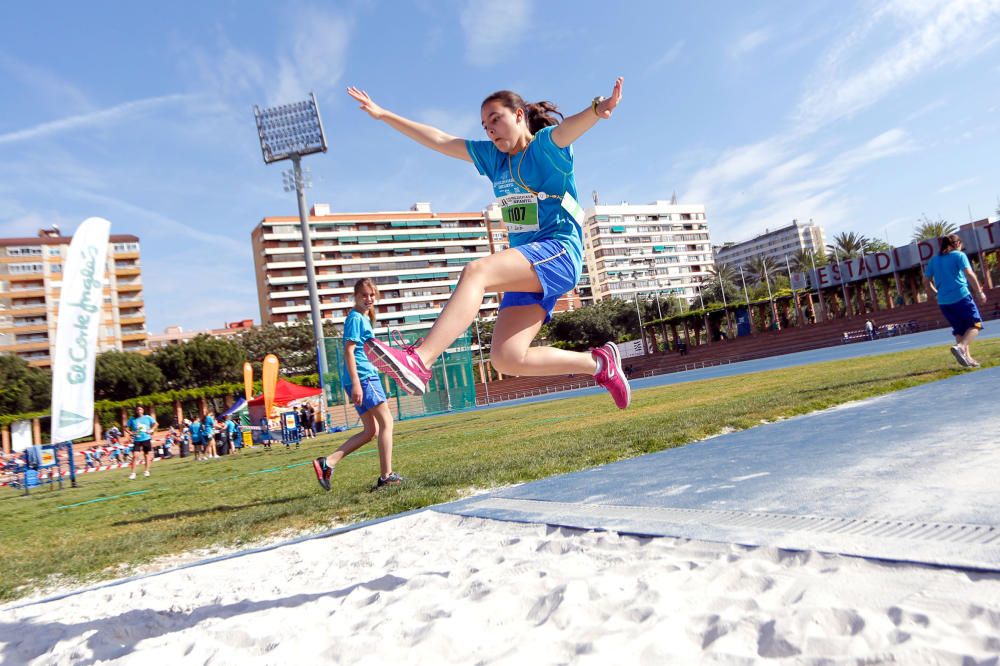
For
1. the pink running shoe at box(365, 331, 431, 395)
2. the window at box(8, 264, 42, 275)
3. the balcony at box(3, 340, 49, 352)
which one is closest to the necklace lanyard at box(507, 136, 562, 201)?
the pink running shoe at box(365, 331, 431, 395)

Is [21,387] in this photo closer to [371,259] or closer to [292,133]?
[292,133]

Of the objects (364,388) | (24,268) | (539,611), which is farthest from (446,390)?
(24,268)

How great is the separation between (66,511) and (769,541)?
30.6 feet

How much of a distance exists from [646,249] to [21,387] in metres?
97.8

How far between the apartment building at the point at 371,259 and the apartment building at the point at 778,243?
94.3 meters

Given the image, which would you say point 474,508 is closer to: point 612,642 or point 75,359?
point 612,642

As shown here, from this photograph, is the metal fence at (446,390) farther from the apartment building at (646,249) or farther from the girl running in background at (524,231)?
the apartment building at (646,249)

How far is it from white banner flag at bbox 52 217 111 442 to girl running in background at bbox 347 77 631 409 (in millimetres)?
9467

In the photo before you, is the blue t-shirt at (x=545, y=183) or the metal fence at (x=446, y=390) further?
the metal fence at (x=446, y=390)

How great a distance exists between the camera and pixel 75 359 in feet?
37.3

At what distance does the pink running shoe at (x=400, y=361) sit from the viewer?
3.16 m

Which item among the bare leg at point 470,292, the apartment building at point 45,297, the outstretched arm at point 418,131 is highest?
the apartment building at point 45,297

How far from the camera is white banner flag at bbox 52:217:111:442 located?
11.1m

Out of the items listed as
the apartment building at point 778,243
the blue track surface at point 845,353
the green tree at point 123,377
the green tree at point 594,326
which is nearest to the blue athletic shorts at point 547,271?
the blue track surface at point 845,353
